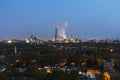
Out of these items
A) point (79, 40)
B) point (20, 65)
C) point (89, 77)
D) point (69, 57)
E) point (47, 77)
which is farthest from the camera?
point (79, 40)

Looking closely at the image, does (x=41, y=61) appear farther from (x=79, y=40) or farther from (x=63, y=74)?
(x=79, y=40)

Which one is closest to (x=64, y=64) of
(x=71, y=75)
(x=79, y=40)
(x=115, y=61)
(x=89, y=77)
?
(x=115, y=61)

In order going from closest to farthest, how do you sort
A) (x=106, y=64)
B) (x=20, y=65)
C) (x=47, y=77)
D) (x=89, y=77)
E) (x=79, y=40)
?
(x=47, y=77) < (x=89, y=77) < (x=106, y=64) < (x=20, y=65) < (x=79, y=40)

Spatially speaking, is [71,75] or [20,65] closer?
[71,75]

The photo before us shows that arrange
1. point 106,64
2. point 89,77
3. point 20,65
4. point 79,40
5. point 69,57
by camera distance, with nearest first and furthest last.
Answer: point 89,77
point 106,64
point 20,65
point 69,57
point 79,40

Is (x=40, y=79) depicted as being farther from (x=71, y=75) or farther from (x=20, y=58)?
(x=20, y=58)

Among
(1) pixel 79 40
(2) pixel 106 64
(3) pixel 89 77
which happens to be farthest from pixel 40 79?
(1) pixel 79 40

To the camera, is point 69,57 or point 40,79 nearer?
point 40,79

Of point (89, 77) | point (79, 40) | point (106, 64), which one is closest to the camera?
point (89, 77)

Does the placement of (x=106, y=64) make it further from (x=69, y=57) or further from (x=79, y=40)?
(x=79, y=40)
